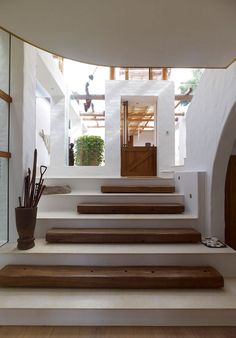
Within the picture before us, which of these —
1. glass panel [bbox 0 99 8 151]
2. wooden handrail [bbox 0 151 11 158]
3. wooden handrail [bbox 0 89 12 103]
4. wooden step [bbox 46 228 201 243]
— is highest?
wooden handrail [bbox 0 89 12 103]

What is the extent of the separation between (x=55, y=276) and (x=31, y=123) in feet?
6.76

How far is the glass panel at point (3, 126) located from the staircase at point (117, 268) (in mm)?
996

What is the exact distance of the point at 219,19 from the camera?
4.99ft

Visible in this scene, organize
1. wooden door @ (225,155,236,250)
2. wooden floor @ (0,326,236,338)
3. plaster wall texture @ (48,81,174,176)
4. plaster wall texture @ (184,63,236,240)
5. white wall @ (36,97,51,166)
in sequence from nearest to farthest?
wooden floor @ (0,326,236,338)
plaster wall texture @ (184,63,236,240)
wooden door @ (225,155,236,250)
white wall @ (36,97,51,166)
plaster wall texture @ (48,81,174,176)

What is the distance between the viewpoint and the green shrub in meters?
6.22

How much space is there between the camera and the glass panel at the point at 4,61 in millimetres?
2654

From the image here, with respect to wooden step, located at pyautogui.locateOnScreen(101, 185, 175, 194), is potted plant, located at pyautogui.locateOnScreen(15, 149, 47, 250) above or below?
below

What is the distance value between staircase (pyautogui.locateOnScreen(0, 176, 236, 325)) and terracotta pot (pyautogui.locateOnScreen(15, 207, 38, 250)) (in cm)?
10

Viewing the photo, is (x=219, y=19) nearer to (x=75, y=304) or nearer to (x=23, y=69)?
(x=23, y=69)

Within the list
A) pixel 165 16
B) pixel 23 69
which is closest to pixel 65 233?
pixel 23 69

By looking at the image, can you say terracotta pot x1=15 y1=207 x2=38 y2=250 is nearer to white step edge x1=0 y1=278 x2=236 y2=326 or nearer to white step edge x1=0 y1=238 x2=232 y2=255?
white step edge x1=0 y1=238 x2=232 y2=255

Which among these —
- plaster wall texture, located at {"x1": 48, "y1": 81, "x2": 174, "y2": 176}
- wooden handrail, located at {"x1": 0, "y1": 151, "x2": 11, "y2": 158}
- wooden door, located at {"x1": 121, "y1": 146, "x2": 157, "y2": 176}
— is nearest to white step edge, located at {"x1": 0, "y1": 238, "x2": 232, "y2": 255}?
wooden handrail, located at {"x1": 0, "y1": 151, "x2": 11, "y2": 158}

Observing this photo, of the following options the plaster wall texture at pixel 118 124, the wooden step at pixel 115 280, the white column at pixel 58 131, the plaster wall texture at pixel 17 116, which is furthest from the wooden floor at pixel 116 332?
the white column at pixel 58 131

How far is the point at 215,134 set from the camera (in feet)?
8.64
